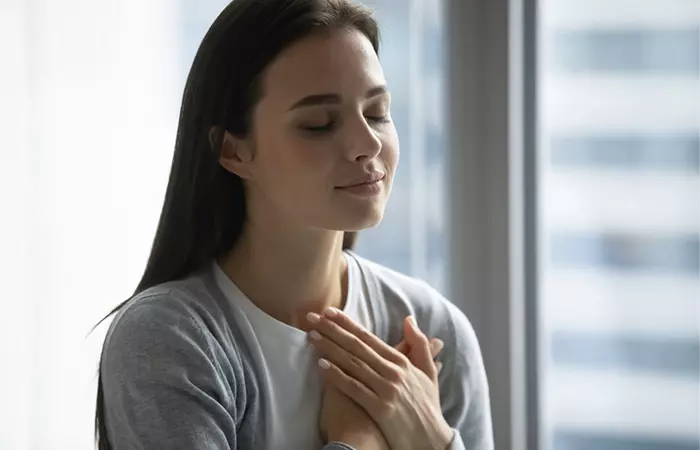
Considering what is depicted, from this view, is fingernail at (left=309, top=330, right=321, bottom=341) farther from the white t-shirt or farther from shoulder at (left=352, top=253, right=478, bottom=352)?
shoulder at (left=352, top=253, right=478, bottom=352)

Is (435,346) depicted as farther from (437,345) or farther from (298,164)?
(298,164)

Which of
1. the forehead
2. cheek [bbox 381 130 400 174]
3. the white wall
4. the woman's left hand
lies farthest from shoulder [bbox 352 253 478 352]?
the white wall

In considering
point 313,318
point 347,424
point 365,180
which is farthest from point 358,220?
point 347,424

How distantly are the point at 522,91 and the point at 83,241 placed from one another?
2.58 ft

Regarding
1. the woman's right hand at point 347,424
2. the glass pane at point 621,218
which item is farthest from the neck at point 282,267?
the glass pane at point 621,218

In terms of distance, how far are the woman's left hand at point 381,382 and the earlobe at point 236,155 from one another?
8.2 inches

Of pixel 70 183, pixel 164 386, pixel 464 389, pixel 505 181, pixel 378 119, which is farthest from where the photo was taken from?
pixel 505 181

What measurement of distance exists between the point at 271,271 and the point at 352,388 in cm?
18

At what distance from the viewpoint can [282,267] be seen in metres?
1.33

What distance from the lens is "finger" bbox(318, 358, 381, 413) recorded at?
1277 millimetres

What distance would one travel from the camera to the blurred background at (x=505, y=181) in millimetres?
1608

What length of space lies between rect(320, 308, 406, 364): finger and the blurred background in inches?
20.2

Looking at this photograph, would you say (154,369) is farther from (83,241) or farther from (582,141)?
(582,141)

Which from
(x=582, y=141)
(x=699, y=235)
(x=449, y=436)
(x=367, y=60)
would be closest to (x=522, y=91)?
(x=582, y=141)
